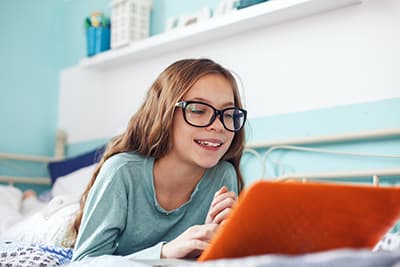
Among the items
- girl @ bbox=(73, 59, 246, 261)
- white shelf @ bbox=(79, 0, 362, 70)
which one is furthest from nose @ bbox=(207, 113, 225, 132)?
white shelf @ bbox=(79, 0, 362, 70)

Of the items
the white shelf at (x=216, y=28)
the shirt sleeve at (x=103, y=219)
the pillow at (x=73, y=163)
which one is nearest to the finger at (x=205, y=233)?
the shirt sleeve at (x=103, y=219)

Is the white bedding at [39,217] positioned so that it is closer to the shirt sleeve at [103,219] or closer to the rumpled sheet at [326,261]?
the shirt sleeve at [103,219]

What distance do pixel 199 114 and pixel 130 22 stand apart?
128 cm

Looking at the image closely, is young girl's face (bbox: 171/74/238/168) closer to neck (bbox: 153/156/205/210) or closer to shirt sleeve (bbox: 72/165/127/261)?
neck (bbox: 153/156/205/210)

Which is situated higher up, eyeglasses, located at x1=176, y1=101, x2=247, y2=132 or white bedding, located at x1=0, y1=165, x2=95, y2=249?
eyeglasses, located at x1=176, y1=101, x2=247, y2=132

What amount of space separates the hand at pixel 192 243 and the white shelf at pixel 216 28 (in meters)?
0.99

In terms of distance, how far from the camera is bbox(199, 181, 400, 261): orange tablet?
0.64 metres

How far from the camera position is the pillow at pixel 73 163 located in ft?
7.70

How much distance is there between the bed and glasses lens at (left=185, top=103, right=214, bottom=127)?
0.35 m

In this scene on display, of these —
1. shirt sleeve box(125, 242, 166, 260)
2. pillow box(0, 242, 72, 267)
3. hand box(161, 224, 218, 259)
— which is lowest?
pillow box(0, 242, 72, 267)

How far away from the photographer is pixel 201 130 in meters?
1.11

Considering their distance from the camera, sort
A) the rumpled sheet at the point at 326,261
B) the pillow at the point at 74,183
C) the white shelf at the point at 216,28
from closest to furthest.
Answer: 1. the rumpled sheet at the point at 326,261
2. the white shelf at the point at 216,28
3. the pillow at the point at 74,183

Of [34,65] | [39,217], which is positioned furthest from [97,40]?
[39,217]

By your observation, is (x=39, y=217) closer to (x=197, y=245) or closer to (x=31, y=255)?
(x=31, y=255)
